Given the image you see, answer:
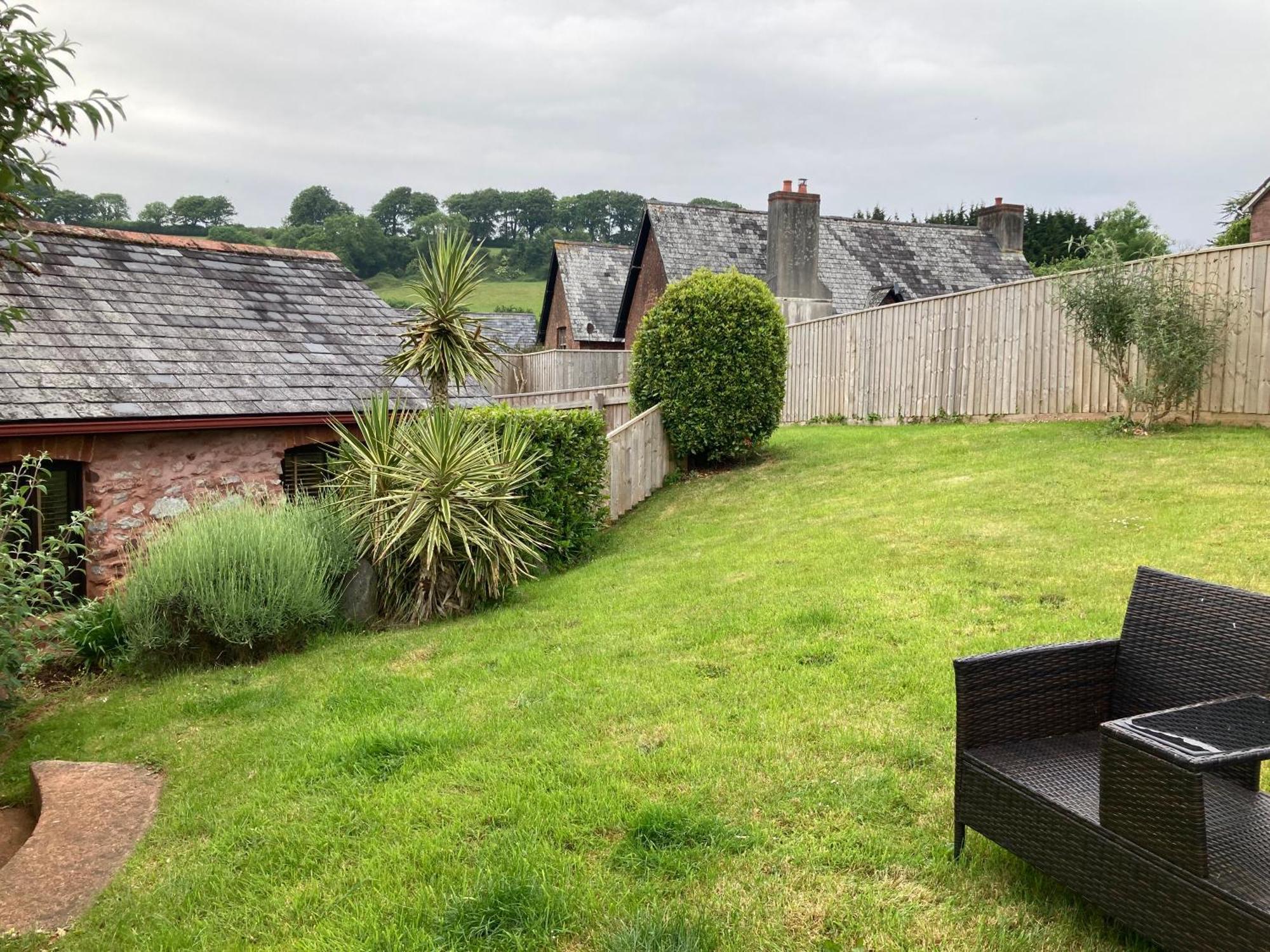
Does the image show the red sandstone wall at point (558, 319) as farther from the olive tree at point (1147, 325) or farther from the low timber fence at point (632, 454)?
the olive tree at point (1147, 325)

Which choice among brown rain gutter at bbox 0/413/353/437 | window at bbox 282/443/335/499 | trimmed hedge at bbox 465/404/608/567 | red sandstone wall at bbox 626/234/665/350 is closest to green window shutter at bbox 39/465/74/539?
brown rain gutter at bbox 0/413/353/437

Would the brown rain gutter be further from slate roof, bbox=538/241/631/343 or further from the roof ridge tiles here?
slate roof, bbox=538/241/631/343

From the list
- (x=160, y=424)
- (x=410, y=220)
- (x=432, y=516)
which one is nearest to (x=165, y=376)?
(x=160, y=424)

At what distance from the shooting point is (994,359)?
13148 millimetres

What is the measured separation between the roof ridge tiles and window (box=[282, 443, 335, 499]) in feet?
13.0

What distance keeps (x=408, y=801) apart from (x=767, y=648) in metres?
2.46

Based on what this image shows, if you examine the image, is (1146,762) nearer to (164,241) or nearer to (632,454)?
(632,454)

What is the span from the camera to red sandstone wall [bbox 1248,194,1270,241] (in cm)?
2702

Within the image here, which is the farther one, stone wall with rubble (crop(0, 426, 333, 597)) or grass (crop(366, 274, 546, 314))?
grass (crop(366, 274, 546, 314))

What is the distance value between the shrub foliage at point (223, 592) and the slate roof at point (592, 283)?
2325cm

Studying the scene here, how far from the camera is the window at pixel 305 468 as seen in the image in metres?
11.2

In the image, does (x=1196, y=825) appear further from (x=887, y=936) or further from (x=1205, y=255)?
(x=1205, y=255)

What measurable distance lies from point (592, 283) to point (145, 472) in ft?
76.2

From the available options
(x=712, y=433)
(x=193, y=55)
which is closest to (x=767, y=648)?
(x=712, y=433)
